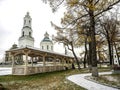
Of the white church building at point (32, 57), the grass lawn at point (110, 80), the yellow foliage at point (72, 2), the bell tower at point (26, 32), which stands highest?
the bell tower at point (26, 32)

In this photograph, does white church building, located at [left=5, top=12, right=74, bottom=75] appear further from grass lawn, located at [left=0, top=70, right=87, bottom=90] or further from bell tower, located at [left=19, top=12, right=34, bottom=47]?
grass lawn, located at [left=0, top=70, right=87, bottom=90]

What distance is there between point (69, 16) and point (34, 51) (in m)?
6.08

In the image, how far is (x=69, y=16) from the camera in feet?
55.8

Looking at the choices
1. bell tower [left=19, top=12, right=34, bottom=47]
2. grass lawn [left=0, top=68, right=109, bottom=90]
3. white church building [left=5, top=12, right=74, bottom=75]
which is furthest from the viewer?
bell tower [left=19, top=12, right=34, bottom=47]

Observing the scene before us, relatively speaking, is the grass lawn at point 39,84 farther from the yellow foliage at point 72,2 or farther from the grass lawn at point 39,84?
the yellow foliage at point 72,2

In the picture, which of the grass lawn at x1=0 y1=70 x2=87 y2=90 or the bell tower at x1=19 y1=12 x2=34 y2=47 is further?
the bell tower at x1=19 y1=12 x2=34 y2=47

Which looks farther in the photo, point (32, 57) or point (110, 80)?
point (32, 57)

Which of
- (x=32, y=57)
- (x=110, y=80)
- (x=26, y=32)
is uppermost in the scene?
(x=26, y=32)

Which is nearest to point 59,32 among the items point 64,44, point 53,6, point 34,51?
point 64,44

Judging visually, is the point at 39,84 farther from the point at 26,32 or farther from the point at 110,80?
the point at 26,32

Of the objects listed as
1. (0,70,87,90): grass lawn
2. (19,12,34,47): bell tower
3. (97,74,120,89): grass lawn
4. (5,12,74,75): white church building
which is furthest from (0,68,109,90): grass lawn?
(19,12,34,47): bell tower

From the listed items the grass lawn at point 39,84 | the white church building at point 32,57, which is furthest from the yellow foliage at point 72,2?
the white church building at point 32,57

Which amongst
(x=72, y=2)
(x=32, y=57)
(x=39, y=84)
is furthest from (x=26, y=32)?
(x=39, y=84)

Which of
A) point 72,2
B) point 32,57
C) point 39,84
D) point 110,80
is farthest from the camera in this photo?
point 32,57
